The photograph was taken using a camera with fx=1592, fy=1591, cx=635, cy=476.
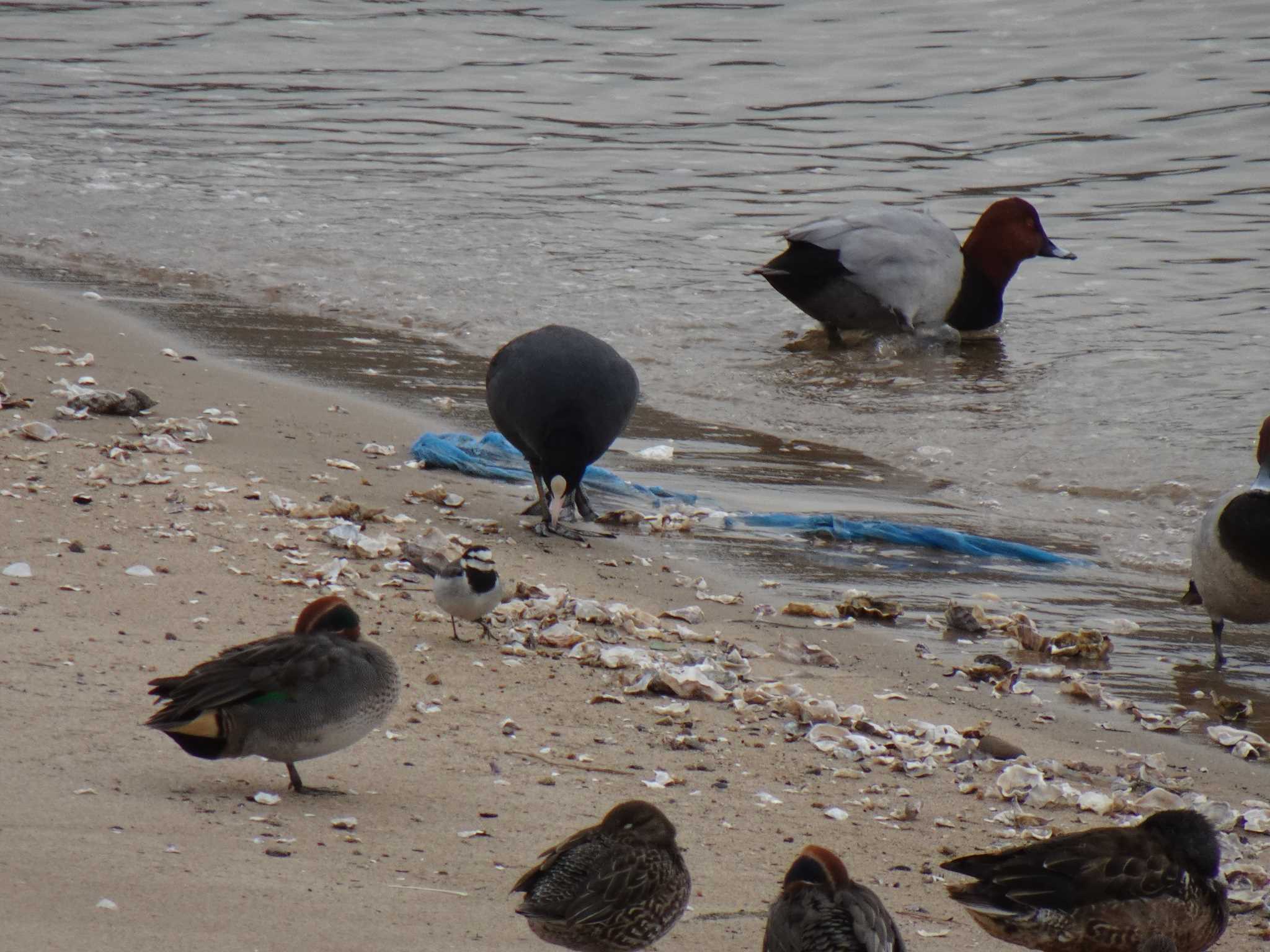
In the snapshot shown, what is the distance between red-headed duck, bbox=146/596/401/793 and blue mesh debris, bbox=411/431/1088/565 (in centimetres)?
319

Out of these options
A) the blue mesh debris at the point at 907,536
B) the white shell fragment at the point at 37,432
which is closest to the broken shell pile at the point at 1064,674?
the blue mesh debris at the point at 907,536

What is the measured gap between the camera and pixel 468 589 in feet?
15.4

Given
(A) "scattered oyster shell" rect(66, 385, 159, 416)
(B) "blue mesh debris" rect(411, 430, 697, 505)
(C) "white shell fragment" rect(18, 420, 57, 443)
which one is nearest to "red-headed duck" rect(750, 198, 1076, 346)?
(B) "blue mesh debris" rect(411, 430, 697, 505)

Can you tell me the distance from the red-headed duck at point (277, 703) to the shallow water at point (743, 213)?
9.14ft

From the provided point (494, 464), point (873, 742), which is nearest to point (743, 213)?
point (494, 464)

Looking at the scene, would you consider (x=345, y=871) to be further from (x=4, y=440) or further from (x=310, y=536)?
(x=4, y=440)

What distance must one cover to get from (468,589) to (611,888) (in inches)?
74.0

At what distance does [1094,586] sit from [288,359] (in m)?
4.72

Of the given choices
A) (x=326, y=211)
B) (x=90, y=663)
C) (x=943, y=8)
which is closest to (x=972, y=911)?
(x=90, y=663)

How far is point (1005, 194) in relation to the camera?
14.6 meters

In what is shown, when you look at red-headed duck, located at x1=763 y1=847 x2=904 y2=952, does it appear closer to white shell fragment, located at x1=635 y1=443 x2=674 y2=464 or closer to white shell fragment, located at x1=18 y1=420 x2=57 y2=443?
white shell fragment, located at x1=18 y1=420 x2=57 y2=443

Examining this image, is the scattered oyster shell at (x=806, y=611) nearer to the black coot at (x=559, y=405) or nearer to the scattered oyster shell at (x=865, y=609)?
the scattered oyster shell at (x=865, y=609)

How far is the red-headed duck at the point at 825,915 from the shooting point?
9.05 feet

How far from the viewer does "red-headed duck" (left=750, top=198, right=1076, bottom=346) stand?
1100 cm
